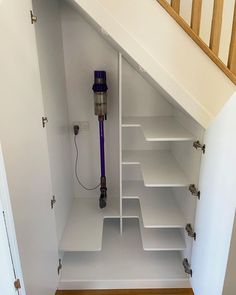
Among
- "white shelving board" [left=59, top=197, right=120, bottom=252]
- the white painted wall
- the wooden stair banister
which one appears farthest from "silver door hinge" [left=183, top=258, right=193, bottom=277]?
the wooden stair banister

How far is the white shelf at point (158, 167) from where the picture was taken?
1.76m

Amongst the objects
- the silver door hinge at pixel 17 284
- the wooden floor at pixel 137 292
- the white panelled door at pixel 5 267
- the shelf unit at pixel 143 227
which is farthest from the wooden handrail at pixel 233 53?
the wooden floor at pixel 137 292

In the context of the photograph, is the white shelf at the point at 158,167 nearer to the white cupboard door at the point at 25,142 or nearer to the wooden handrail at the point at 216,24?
the white cupboard door at the point at 25,142

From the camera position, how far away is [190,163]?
175 cm

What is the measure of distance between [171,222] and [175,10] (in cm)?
142

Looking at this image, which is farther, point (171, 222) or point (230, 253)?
point (171, 222)

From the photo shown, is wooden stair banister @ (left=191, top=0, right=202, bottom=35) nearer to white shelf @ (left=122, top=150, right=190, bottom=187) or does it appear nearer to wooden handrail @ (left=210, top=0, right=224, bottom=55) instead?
wooden handrail @ (left=210, top=0, right=224, bottom=55)

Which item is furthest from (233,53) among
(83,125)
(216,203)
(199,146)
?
(83,125)

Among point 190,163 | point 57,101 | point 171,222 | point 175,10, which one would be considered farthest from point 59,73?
point 171,222

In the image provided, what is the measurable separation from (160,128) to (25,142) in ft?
3.51

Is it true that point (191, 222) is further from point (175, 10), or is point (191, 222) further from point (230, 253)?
point (175, 10)

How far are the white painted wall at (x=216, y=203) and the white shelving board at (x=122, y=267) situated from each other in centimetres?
33

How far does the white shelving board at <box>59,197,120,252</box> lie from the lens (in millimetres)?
1887

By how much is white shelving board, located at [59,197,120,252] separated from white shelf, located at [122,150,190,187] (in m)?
0.52
